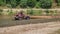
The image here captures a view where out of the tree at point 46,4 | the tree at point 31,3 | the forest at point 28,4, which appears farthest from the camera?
the tree at point 31,3

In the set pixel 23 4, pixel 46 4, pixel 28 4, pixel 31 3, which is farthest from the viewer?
pixel 31 3

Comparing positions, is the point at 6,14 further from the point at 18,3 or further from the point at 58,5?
the point at 58,5

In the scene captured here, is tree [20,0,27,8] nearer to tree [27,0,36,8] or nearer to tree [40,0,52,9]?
tree [27,0,36,8]

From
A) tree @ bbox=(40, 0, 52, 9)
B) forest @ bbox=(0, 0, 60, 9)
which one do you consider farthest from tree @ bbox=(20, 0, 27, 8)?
tree @ bbox=(40, 0, 52, 9)

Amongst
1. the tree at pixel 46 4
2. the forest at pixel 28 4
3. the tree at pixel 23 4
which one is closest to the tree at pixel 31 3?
the forest at pixel 28 4

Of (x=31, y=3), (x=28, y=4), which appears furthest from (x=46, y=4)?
(x=28, y=4)

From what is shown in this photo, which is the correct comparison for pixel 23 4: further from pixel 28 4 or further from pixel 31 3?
pixel 31 3

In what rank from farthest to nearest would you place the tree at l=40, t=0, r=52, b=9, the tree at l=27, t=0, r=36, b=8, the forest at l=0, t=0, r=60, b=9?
1. the tree at l=27, t=0, r=36, b=8
2. the forest at l=0, t=0, r=60, b=9
3. the tree at l=40, t=0, r=52, b=9

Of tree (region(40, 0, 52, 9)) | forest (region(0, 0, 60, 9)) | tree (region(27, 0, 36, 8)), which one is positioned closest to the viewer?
tree (region(40, 0, 52, 9))

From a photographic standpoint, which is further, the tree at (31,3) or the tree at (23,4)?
the tree at (31,3)

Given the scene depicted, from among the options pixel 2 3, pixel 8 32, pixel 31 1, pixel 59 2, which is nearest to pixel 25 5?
pixel 31 1

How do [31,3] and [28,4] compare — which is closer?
[28,4]

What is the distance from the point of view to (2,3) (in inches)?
1673

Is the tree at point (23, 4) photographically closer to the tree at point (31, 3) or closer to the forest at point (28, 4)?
the forest at point (28, 4)
